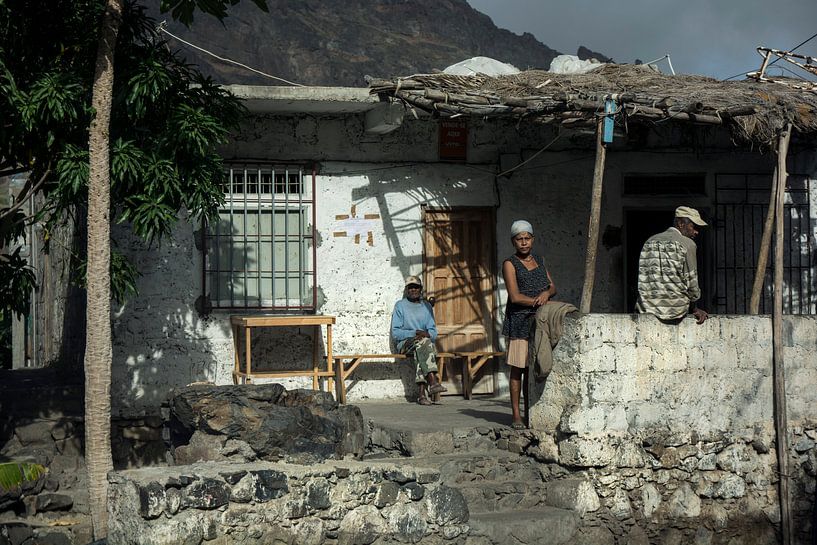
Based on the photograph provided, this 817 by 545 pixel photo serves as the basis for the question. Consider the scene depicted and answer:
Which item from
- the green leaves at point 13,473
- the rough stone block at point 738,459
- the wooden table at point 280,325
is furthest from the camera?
the wooden table at point 280,325

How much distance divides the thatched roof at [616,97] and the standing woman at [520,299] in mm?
1161

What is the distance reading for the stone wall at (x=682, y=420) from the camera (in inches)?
325

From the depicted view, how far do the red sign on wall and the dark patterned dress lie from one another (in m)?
2.73

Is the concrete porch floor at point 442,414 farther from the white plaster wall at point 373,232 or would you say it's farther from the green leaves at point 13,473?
the green leaves at point 13,473

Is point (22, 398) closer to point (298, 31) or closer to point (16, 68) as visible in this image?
point (16, 68)

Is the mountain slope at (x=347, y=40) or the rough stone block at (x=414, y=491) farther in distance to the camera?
the mountain slope at (x=347, y=40)

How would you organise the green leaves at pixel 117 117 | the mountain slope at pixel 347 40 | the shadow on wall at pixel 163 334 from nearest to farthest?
the green leaves at pixel 117 117
the shadow on wall at pixel 163 334
the mountain slope at pixel 347 40

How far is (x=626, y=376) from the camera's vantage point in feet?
27.5

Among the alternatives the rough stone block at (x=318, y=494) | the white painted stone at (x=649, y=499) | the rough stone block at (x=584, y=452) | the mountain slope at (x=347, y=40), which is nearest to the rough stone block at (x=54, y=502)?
the rough stone block at (x=318, y=494)

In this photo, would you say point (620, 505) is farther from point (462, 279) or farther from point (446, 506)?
point (462, 279)

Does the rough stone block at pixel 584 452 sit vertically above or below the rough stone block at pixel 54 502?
above

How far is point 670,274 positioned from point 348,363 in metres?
3.74

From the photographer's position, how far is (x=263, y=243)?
10.7 m

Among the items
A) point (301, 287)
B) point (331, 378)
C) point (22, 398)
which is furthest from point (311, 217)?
point (22, 398)
